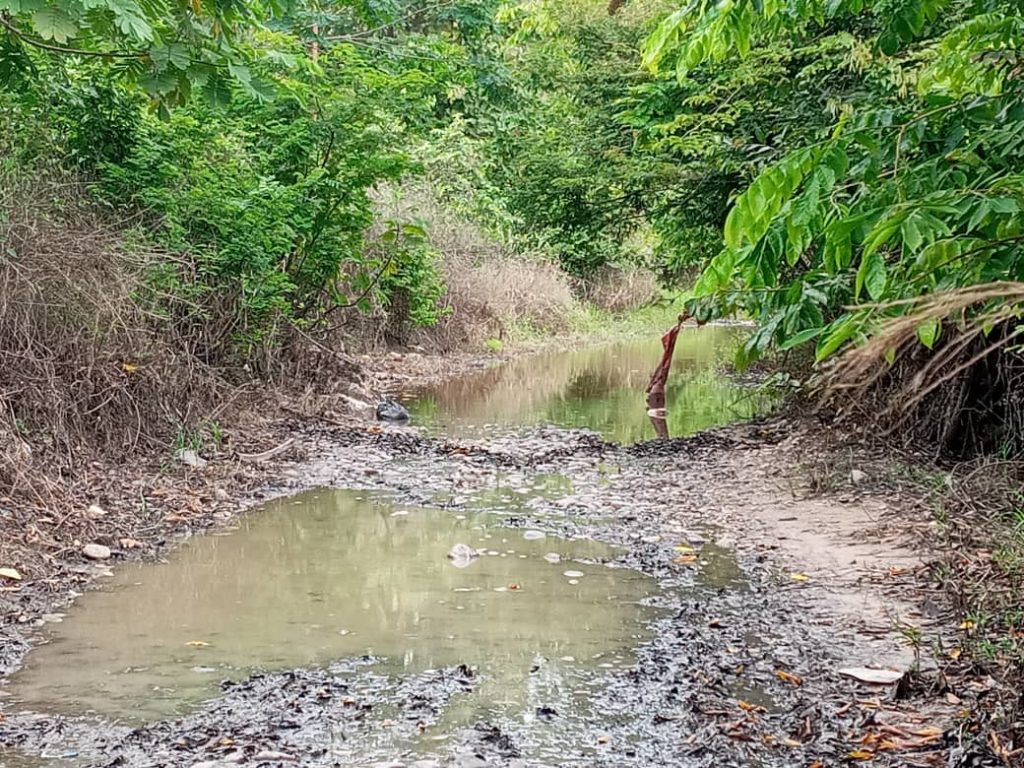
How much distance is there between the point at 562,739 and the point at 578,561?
269cm

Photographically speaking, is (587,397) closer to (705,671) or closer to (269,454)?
(269,454)

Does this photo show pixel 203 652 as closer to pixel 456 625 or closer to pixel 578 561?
pixel 456 625

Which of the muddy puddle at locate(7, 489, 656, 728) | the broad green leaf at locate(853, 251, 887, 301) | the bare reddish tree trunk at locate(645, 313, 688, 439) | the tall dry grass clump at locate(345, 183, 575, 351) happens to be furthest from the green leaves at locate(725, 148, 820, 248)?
the tall dry grass clump at locate(345, 183, 575, 351)

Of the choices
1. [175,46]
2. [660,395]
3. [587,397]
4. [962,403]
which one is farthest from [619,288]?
[175,46]

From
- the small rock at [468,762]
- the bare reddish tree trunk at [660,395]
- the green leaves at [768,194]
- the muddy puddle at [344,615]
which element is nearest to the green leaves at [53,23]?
the green leaves at [768,194]

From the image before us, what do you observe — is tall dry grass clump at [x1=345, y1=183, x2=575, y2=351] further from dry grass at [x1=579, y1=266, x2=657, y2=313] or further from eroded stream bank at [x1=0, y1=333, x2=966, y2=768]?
eroded stream bank at [x1=0, y1=333, x2=966, y2=768]

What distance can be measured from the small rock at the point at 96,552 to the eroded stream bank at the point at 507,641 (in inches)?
10.3

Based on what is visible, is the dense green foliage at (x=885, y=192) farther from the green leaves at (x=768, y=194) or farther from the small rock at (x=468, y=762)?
the small rock at (x=468, y=762)

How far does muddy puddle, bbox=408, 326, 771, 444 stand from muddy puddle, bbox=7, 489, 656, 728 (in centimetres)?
495

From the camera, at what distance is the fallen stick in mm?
9431

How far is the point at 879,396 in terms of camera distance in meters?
9.26

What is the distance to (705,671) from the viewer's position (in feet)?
16.3

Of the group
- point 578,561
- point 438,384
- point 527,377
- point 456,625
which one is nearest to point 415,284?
point 438,384

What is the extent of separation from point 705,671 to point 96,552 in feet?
13.2
